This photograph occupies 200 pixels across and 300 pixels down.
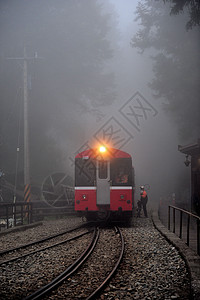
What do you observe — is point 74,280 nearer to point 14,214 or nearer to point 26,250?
point 26,250

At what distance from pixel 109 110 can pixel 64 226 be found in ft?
127

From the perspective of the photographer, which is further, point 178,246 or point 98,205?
point 98,205

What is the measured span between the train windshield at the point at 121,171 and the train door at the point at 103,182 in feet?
0.59

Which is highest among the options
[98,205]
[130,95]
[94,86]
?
[130,95]

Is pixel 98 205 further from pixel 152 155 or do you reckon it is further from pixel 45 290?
pixel 152 155

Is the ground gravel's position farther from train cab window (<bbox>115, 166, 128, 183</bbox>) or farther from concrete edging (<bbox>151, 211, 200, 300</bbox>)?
train cab window (<bbox>115, 166, 128, 183</bbox>)

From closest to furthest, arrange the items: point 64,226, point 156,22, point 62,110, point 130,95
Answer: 1. point 64,226
2. point 156,22
3. point 62,110
4. point 130,95

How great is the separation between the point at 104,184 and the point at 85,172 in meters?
0.81

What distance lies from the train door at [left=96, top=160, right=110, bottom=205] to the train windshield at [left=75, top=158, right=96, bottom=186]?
0.61ft

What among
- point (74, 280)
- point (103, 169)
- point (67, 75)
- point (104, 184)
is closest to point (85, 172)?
point (103, 169)

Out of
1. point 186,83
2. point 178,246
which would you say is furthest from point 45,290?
point 186,83

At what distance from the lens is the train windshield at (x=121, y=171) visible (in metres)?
12.2

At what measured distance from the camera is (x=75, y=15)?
100 ft

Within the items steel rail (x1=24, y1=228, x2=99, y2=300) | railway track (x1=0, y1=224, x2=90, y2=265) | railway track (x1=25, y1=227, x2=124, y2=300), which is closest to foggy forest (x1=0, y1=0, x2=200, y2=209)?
railway track (x1=0, y1=224, x2=90, y2=265)
